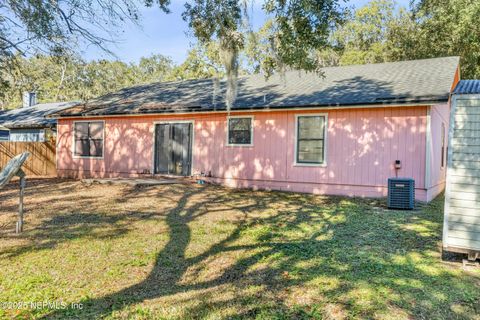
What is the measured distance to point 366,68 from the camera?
A: 12.3m

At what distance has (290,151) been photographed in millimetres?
10445

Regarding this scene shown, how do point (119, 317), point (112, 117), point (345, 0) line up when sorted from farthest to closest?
point (112, 117)
point (345, 0)
point (119, 317)

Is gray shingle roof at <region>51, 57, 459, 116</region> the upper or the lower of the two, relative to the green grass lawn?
upper

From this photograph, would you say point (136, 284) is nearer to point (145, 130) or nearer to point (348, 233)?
point (348, 233)

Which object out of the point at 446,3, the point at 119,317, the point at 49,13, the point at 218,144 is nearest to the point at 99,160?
the point at 218,144

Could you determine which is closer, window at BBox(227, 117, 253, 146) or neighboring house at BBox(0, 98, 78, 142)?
window at BBox(227, 117, 253, 146)

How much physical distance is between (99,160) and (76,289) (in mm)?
10851

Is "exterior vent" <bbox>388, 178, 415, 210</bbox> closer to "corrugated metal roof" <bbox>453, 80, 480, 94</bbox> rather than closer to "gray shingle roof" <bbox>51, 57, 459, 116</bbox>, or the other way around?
"gray shingle roof" <bbox>51, 57, 459, 116</bbox>

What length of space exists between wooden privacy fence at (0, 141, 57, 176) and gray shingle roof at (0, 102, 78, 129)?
3429 mm

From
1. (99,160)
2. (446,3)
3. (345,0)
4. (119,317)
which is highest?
(446,3)

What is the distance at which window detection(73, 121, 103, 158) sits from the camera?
1382 cm

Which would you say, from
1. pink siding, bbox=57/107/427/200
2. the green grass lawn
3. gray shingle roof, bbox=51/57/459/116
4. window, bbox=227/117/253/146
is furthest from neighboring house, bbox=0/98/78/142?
the green grass lawn

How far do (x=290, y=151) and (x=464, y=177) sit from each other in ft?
20.5

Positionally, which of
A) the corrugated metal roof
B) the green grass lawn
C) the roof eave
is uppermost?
the roof eave
